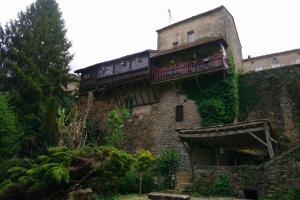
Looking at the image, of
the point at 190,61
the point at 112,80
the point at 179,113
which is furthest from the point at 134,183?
the point at 112,80

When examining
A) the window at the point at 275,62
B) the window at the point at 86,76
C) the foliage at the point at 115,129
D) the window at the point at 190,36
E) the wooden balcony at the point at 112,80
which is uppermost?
the window at the point at 275,62

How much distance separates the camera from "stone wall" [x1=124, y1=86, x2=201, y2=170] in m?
22.1

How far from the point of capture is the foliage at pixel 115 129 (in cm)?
2361

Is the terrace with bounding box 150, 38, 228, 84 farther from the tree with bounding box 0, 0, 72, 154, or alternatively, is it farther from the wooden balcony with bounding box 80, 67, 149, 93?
the tree with bounding box 0, 0, 72, 154

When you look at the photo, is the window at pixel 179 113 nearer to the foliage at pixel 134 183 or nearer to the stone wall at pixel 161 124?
the stone wall at pixel 161 124

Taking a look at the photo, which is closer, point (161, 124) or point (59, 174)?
point (59, 174)

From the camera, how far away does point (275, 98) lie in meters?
21.2

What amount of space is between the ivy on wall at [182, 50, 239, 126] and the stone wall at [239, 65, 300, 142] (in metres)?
0.99

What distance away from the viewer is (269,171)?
12938 mm

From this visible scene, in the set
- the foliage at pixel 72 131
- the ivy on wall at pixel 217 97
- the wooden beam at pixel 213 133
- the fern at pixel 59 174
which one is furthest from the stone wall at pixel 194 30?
the fern at pixel 59 174

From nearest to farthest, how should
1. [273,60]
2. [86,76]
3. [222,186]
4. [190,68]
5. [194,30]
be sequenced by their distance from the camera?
[222,186] < [190,68] < [194,30] < [86,76] < [273,60]

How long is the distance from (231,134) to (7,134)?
13574mm

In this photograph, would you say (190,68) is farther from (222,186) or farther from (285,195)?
(285,195)

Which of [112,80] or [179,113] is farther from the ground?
[112,80]
